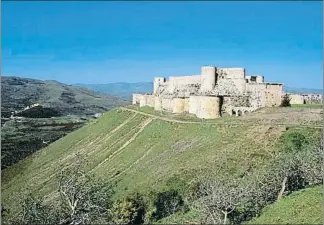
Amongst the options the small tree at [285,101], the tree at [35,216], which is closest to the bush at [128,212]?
the tree at [35,216]

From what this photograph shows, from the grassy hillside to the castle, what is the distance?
7.21 ft

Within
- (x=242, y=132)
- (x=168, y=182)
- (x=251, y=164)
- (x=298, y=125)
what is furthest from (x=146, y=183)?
(x=298, y=125)

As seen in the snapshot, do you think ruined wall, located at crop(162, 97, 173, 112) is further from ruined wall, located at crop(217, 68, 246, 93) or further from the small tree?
the small tree

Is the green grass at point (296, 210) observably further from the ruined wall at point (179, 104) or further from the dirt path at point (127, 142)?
the ruined wall at point (179, 104)

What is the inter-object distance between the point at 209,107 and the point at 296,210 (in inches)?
1084

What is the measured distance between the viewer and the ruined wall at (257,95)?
48844 millimetres

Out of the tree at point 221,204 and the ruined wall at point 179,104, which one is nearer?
the tree at point 221,204

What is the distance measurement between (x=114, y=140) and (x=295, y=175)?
1163 inches

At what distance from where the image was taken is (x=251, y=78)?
5562cm

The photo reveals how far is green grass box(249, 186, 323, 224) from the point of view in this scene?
20219mm

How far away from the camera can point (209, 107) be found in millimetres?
48438

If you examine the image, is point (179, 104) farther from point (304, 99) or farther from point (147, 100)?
point (304, 99)

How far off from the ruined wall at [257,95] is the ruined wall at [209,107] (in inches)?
152

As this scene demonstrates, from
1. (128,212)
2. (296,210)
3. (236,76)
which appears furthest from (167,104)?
(296,210)
